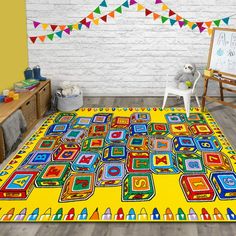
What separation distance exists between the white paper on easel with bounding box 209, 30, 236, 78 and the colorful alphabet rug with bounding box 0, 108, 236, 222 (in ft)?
2.29

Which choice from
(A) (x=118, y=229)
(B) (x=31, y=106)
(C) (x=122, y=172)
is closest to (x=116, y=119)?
(B) (x=31, y=106)

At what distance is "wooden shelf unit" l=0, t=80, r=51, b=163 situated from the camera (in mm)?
3465

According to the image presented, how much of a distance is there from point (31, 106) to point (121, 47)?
5.96 ft

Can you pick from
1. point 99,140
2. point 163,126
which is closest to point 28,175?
point 99,140

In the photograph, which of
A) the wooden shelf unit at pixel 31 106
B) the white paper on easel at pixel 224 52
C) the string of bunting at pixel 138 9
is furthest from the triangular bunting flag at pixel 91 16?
the white paper on easel at pixel 224 52

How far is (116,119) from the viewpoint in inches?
177

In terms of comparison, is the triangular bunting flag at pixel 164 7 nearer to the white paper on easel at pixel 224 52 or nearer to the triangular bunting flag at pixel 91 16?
the white paper on easel at pixel 224 52

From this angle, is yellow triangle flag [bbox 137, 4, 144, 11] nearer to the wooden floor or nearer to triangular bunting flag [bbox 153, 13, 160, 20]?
triangular bunting flag [bbox 153, 13, 160, 20]

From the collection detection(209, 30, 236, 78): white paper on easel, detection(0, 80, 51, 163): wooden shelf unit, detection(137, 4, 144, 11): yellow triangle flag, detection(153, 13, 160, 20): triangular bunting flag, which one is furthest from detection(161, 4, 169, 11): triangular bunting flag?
detection(0, 80, 51, 163): wooden shelf unit

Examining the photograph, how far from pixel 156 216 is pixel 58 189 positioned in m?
0.88

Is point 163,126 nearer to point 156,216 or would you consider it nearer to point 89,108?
point 89,108

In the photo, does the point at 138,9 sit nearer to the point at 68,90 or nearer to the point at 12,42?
the point at 68,90

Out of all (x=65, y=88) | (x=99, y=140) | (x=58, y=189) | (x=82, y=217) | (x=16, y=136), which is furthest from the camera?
(x=65, y=88)

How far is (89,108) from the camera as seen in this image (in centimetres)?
495
